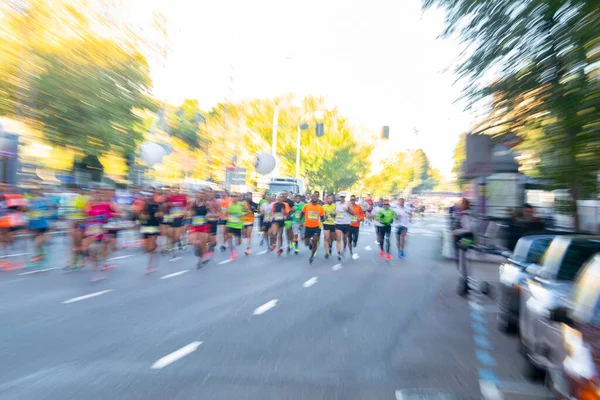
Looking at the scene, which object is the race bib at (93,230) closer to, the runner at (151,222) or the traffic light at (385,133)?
the runner at (151,222)

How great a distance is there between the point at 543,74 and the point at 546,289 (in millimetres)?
2817

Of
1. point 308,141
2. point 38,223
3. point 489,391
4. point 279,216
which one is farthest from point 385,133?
point 489,391

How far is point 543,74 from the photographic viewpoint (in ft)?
22.9

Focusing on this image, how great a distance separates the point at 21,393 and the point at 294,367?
7.53 ft

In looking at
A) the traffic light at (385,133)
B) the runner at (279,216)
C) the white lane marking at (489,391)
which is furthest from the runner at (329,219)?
the traffic light at (385,133)

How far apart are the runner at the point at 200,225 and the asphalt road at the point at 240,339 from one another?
115 centimetres

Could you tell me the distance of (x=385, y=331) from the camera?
745 cm

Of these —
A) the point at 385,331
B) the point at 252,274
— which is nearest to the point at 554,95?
the point at 385,331

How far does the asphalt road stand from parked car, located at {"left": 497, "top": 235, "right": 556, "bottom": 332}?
0.28 m

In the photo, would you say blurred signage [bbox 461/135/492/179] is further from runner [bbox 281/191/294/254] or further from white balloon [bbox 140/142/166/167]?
white balloon [bbox 140/142/166/167]

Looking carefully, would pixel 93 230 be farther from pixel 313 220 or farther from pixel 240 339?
pixel 313 220

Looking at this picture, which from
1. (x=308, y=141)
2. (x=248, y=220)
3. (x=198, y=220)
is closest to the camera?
(x=198, y=220)

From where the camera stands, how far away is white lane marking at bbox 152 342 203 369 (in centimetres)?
562

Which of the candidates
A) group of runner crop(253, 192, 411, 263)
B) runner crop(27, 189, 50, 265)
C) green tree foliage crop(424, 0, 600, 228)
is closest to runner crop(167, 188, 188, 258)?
runner crop(27, 189, 50, 265)
